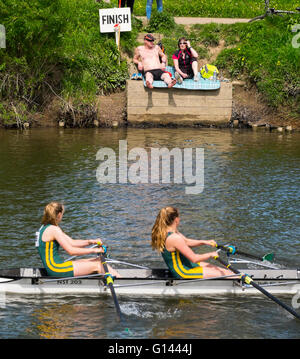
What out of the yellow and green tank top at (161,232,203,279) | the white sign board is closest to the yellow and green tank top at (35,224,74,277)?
the yellow and green tank top at (161,232,203,279)

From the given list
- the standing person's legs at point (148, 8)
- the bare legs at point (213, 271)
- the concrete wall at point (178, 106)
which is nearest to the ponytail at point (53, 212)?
the bare legs at point (213, 271)

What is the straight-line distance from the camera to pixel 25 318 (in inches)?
355

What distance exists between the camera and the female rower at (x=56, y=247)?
31.4 ft

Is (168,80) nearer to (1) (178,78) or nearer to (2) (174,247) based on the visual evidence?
(1) (178,78)

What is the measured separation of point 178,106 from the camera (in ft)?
75.0

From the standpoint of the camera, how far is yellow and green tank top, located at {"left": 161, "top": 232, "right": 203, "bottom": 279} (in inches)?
381

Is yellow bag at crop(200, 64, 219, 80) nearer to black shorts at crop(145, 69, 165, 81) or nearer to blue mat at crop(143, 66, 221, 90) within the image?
→ blue mat at crop(143, 66, 221, 90)

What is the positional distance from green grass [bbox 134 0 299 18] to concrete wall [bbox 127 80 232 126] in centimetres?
605

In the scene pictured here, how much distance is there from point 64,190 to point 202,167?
4.20 meters

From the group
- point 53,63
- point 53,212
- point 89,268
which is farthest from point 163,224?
point 53,63

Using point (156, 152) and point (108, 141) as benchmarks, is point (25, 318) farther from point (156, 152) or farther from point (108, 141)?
point (108, 141)

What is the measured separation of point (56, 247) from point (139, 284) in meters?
1.37

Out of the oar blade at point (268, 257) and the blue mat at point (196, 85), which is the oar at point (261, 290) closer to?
the oar blade at point (268, 257)
